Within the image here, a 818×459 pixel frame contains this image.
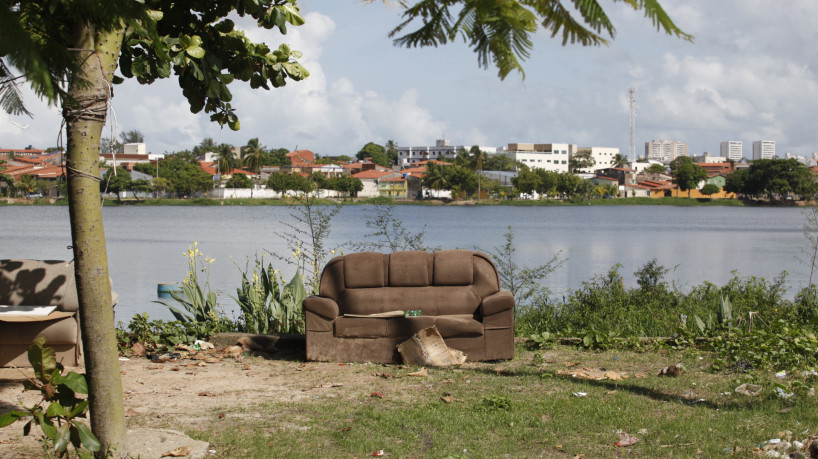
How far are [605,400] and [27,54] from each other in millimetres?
4366

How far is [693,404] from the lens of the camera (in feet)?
16.7

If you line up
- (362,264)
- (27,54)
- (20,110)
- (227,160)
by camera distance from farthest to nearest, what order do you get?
→ (227,160) → (362,264) → (20,110) → (27,54)

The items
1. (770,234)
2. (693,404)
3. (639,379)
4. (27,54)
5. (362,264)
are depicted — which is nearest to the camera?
(27,54)

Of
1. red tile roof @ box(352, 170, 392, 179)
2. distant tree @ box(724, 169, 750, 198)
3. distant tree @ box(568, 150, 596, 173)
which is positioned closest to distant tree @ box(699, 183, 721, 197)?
distant tree @ box(724, 169, 750, 198)

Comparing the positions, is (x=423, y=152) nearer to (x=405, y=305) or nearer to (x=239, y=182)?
(x=239, y=182)

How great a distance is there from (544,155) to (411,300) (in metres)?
130

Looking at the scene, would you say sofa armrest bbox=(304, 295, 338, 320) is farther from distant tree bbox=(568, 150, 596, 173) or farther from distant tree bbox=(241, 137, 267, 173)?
distant tree bbox=(568, 150, 596, 173)

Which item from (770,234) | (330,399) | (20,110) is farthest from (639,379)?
(770,234)

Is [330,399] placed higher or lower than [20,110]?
lower

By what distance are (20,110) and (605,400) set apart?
13.3ft

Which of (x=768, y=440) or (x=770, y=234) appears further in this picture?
(x=770, y=234)

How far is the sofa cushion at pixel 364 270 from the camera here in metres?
7.11

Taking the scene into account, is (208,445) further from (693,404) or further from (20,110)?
(693,404)

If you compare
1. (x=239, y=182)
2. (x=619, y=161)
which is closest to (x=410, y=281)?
(x=239, y=182)
